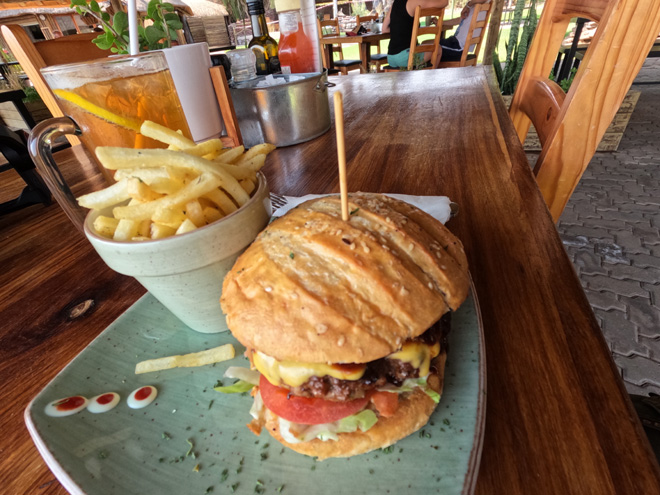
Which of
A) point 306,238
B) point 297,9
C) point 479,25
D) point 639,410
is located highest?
point 297,9

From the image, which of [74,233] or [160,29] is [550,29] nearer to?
[160,29]

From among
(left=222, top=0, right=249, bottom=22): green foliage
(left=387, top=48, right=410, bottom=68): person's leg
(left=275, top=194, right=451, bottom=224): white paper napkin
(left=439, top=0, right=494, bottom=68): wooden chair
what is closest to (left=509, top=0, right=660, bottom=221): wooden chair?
(left=275, top=194, right=451, bottom=224): white paper napkin

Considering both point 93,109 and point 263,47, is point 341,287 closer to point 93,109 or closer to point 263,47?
point 93,109

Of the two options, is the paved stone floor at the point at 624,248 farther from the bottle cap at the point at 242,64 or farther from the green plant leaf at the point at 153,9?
the green plant leaf at the point at 153,9

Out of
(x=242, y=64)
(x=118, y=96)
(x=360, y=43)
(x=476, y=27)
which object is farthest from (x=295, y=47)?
(x=360, y=43)

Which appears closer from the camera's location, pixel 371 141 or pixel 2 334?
pixel 2 334

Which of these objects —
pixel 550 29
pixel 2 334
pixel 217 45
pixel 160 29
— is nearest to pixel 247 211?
pixel 2 334

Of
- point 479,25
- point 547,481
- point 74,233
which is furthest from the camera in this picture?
point 479,25

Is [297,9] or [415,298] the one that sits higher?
[297,9]

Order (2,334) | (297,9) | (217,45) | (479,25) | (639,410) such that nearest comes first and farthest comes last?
(2,334) → (639,410) → (297,9) → (217,45) → (479,25)
